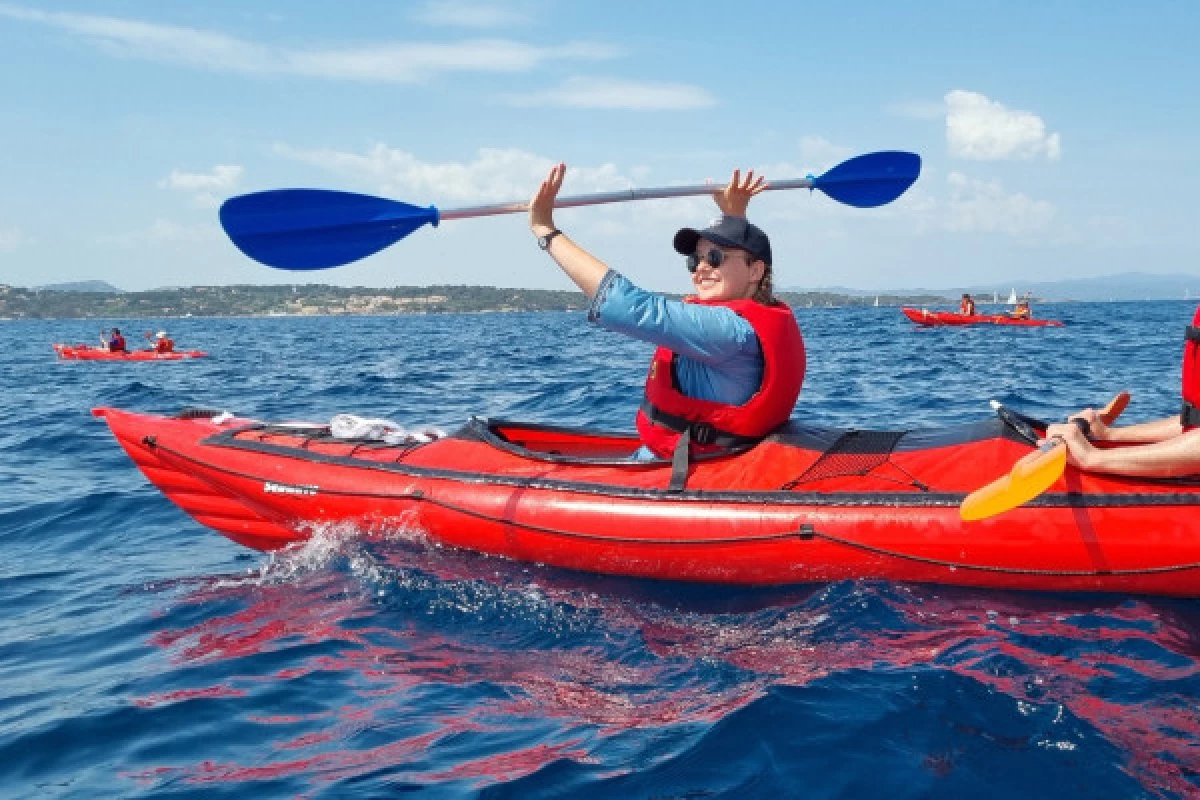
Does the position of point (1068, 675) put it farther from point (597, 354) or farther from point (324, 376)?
point (597, 354)

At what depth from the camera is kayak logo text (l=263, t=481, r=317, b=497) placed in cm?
552

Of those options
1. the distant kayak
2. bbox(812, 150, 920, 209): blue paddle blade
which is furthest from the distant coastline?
bbox(812, 150, 920, 209): blue paddle blade

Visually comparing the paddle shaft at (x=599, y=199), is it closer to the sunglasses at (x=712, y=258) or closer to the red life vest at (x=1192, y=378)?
the sunglasses at (x=712, y=258)

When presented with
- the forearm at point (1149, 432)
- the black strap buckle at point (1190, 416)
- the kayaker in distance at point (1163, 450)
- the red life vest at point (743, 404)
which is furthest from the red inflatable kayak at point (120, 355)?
the black strap buckle at point (1190, 416)

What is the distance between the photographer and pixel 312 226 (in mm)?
5816

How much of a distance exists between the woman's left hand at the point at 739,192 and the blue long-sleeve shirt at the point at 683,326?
1086 millimetres

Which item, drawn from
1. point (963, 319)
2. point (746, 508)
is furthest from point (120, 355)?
point (963, 319)

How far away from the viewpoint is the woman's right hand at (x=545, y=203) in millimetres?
4559

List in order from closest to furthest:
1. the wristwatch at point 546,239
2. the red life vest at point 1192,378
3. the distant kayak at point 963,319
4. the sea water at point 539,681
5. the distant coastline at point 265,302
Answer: the sea water at point 539,681 → the red life vest at point 1192,378 → the wristwatch at point 546,239 → the distant kayak at point 963,319 → the distant coastline at point 265,302

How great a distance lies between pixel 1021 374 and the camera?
613 inches

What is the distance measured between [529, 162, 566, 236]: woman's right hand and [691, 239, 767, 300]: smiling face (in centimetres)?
72

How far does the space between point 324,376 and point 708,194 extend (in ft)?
46.5

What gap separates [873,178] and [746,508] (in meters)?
3.06

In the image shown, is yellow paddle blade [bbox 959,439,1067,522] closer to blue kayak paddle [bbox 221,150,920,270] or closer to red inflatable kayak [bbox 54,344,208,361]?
blue kayak paddle [bbox 221,150,920,270]
